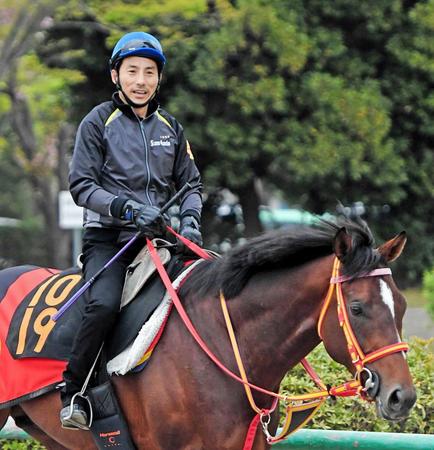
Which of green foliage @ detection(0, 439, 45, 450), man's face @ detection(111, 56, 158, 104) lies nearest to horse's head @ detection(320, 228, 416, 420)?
man's face @ detection(111, 56, 158, 104)

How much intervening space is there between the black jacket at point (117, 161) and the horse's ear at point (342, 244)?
1131mm

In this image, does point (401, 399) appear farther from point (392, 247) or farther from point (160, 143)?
point (160, 143)

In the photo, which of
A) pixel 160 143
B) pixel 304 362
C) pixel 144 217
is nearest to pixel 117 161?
pixel 160 143

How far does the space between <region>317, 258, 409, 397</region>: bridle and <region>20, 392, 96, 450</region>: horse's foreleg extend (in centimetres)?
151

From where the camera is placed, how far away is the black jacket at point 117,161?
483 cm

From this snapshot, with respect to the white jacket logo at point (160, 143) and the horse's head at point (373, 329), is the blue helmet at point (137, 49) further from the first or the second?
the horse's head at point (373, 329)

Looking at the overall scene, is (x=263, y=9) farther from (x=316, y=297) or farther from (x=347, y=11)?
(x=316, y=297)

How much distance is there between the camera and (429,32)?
16.7m

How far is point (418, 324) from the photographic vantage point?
15297 mm

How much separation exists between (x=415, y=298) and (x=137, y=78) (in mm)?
14432

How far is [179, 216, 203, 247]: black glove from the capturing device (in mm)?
4981

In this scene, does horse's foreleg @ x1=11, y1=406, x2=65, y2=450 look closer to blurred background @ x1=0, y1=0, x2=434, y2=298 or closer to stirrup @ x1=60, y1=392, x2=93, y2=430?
stirrup @ x1=60, y1=392, x2=93, y2=430

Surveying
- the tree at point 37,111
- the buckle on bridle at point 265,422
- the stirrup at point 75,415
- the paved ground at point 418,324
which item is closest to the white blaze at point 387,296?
the buckle on bridle at point 265,422

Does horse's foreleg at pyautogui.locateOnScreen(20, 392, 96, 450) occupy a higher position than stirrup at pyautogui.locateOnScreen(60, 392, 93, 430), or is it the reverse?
stirrup at pyautogui.locateOnScreen(60, 392, 93, 430)
